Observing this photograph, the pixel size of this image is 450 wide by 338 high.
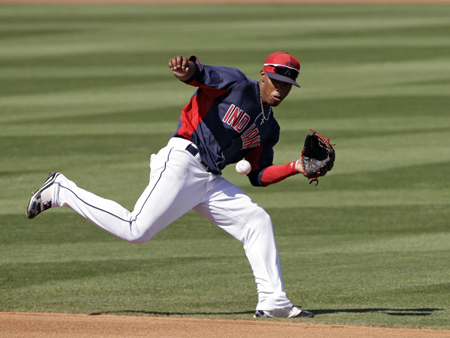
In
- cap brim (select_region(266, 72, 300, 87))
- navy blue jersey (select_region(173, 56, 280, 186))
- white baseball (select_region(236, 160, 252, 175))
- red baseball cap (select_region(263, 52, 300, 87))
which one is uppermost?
red baseball cap (select_region(263, 52, 300, 87))

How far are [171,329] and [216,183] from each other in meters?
1.11

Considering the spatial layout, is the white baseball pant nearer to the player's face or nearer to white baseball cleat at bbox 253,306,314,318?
white baseball cleat at bbox 253,306,314,318

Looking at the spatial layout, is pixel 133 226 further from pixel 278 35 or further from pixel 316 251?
pixel 278 35

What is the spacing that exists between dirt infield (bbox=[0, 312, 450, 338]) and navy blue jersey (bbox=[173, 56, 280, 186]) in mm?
1088

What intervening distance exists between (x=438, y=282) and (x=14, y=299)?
3446 millimetres

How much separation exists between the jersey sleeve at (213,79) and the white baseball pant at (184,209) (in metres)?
0.44

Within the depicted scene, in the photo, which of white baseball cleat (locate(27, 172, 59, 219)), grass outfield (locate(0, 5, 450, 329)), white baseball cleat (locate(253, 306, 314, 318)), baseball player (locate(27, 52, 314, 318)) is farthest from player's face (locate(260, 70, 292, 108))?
white baseball cleat (locate(27, 172, 59, 219))

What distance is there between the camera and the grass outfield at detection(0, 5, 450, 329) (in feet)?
19.9

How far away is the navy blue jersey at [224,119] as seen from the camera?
16.9ft

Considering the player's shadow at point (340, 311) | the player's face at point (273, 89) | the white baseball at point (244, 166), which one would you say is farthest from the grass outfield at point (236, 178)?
the player's face at point (273, 89)

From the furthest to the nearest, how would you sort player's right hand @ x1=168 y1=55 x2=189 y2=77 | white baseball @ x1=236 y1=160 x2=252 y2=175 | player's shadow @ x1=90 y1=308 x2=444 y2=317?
white baseball @ x1=236 y1=160 x2=252 y2=175
player's shadow @ x1=90 y1=308 x2=444 y2=317
player's right hand @ x1=168 y1=55 x2=189 y2=77

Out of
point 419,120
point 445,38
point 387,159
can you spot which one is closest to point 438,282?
point 387,159

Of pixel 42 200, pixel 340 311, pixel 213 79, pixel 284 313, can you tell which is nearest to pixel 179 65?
pixel 213 79

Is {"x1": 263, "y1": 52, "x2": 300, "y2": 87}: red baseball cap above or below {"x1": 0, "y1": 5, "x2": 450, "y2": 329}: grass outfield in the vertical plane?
above
